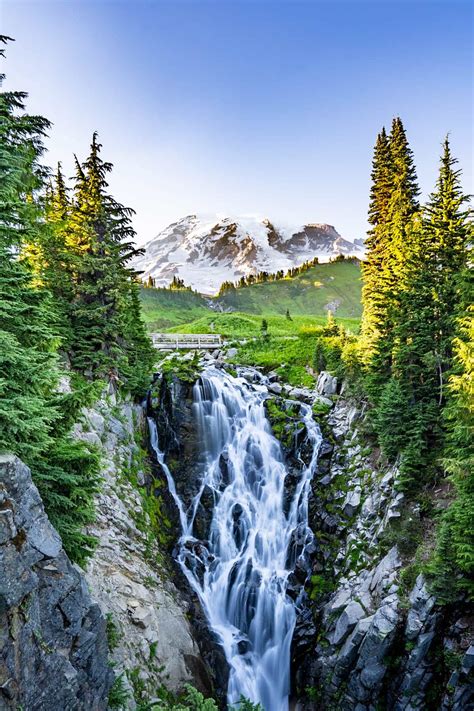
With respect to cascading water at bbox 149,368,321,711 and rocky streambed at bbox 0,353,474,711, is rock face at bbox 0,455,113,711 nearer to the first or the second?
rocky streambed at bbox 0,353,474,711

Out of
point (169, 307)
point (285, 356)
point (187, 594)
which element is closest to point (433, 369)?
point (187, 594)

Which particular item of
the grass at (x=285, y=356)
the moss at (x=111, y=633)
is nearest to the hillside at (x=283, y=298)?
the grass at (x=285, y=356)

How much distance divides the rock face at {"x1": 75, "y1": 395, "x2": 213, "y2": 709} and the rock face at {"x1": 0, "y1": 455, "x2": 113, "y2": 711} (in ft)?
8.87

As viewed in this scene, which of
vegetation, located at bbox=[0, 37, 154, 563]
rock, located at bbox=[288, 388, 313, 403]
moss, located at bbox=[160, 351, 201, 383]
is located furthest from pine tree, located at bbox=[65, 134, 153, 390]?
rock, located at bbox=[288, 388, 313, 403]

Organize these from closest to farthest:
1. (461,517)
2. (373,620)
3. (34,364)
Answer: (34,364), (461,517), (373,620)

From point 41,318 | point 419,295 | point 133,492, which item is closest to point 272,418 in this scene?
point 133,492

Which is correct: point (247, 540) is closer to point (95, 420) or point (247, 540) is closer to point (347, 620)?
point (347, 620)

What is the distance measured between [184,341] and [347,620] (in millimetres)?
29507

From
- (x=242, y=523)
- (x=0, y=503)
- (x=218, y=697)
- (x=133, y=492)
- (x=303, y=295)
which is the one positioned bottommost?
(x=218, y=697)

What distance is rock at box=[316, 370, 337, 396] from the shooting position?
2547cm

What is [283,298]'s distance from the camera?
→ 109125 mm

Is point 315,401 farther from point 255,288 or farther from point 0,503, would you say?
point 255,288

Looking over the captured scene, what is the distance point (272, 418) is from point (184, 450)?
19.4 feet

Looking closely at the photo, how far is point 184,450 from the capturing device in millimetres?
20562
